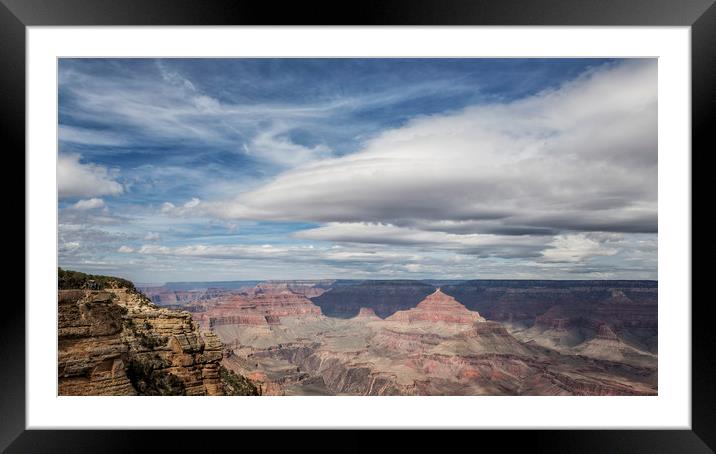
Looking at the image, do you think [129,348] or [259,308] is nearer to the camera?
[129,348]

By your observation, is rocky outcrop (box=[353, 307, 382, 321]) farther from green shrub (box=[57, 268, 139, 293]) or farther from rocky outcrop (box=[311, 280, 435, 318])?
green shrub (box=[57, 268, 139, 293])

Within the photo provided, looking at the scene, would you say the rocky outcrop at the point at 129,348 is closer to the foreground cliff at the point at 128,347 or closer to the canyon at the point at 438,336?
the foreground cliff at the point at 128,347

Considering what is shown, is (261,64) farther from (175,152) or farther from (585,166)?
(585,166)

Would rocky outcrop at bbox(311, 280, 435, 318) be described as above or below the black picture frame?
below

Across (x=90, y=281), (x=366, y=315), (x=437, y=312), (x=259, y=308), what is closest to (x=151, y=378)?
(x=90, y=281)

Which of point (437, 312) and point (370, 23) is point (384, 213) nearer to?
point (437, 312)

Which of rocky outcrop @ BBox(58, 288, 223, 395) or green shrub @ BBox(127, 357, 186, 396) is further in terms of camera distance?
green shrub @ BBox(127, 357, 186, 396)

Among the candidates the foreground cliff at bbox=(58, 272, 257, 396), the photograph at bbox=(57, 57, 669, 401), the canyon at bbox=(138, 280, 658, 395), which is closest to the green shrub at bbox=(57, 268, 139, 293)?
the foreground cliff at bbox=(58, 272, 257, 396)
